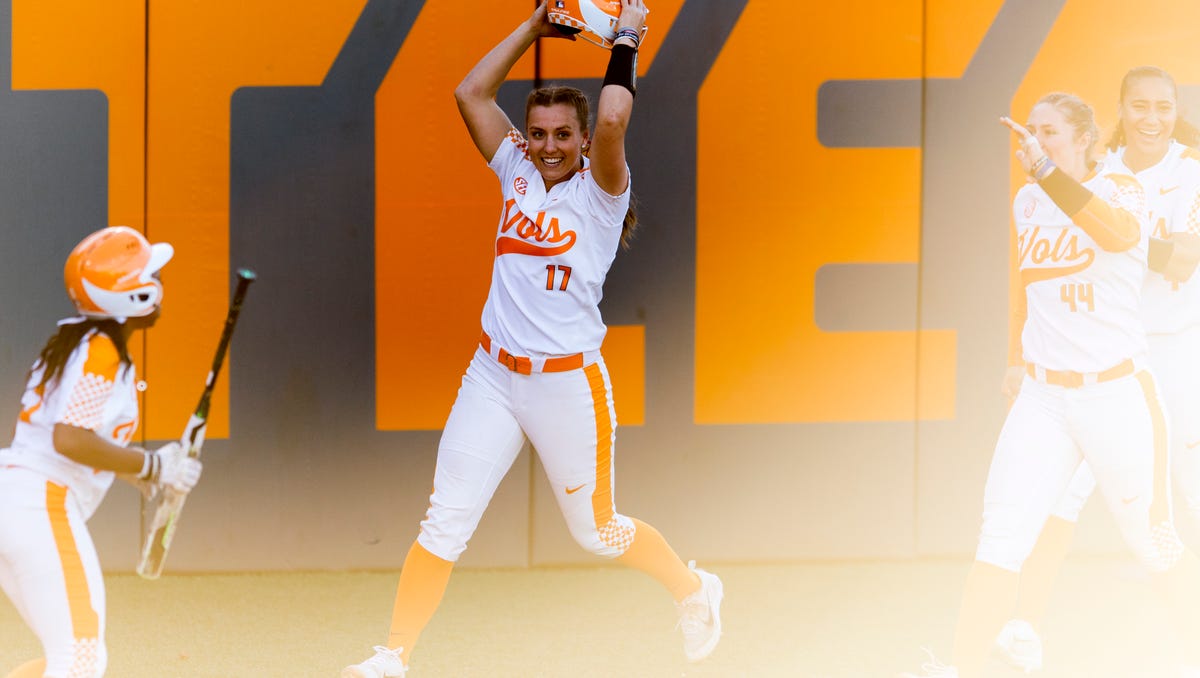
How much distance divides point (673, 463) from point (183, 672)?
2327 mm

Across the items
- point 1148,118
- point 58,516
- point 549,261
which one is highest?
point 1148,118

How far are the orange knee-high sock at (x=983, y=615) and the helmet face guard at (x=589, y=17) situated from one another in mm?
1977

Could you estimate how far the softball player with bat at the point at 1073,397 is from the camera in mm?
3727

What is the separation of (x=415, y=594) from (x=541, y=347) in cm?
86

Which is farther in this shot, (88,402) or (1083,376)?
(1083,376)

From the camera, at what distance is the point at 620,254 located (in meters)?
5.68

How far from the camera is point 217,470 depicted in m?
5.57

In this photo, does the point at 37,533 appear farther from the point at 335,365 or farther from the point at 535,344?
the point at 335,365

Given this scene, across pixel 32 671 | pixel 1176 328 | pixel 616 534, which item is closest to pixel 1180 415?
pixel 1176 328

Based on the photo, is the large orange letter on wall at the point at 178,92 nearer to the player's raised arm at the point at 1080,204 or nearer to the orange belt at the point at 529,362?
the orange belt at the point at 529,362

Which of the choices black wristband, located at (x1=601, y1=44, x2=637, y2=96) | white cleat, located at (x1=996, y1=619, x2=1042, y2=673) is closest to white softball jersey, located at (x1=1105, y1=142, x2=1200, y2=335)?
white cleat, located at (x1=996, y1=619, x2=1042, y2=673)

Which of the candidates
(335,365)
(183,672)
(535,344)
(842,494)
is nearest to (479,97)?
(535,344)

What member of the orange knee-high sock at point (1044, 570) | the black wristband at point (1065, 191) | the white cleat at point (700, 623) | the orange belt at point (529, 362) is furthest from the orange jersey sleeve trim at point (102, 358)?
the orange knee-high sock at point (1044, 570)

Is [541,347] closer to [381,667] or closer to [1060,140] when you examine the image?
[381,667]
